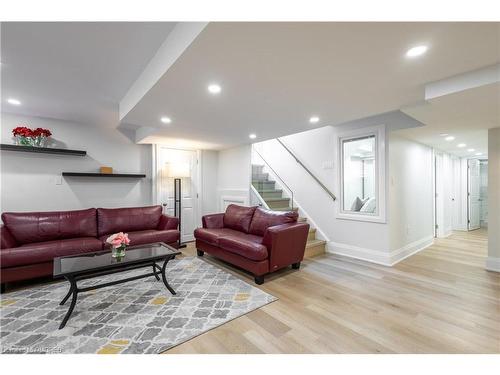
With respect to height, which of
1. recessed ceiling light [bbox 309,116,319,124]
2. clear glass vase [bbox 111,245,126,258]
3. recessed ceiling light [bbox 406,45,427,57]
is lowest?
clear glass vase [bbox 111,245,126,258]

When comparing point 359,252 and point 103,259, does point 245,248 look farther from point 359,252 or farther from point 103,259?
point 359,252

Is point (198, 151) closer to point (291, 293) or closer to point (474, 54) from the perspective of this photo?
point (291, 293)

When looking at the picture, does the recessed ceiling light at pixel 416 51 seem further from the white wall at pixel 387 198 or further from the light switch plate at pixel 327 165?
the light switch plate at pixel 327 165

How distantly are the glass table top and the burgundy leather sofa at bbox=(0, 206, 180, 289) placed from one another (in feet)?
1.98

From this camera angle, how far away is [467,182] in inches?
246

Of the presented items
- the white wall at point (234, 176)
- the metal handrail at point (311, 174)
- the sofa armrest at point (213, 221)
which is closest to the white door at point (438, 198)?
the metal handrail at point (311, 174)

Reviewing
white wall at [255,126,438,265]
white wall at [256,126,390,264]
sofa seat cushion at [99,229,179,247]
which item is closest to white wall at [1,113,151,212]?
sofa seat cushion at [99,229,179,247]

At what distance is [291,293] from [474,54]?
2641mm

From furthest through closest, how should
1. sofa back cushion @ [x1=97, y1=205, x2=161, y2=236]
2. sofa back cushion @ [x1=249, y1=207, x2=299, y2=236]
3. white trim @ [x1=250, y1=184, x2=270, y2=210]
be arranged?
white trim @ [x1=250, y1=184, x2=270, y2=210] → sofa back cushion @ [x1=97, y1=205, x2=161, y2=236] → sofa back cushion @ [x1=249, y1=207, x2=299, y2=236]

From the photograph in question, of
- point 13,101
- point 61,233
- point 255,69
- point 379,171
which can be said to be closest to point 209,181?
point 61,233

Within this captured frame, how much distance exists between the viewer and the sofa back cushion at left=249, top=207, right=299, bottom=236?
130 inches

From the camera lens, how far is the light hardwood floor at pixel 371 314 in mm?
1711

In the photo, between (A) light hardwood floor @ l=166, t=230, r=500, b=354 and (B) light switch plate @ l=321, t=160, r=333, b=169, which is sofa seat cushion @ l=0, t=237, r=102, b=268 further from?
(B) light switch plate @ l=321, t=160, r=333, b=169

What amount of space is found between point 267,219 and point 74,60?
291 centimetres
